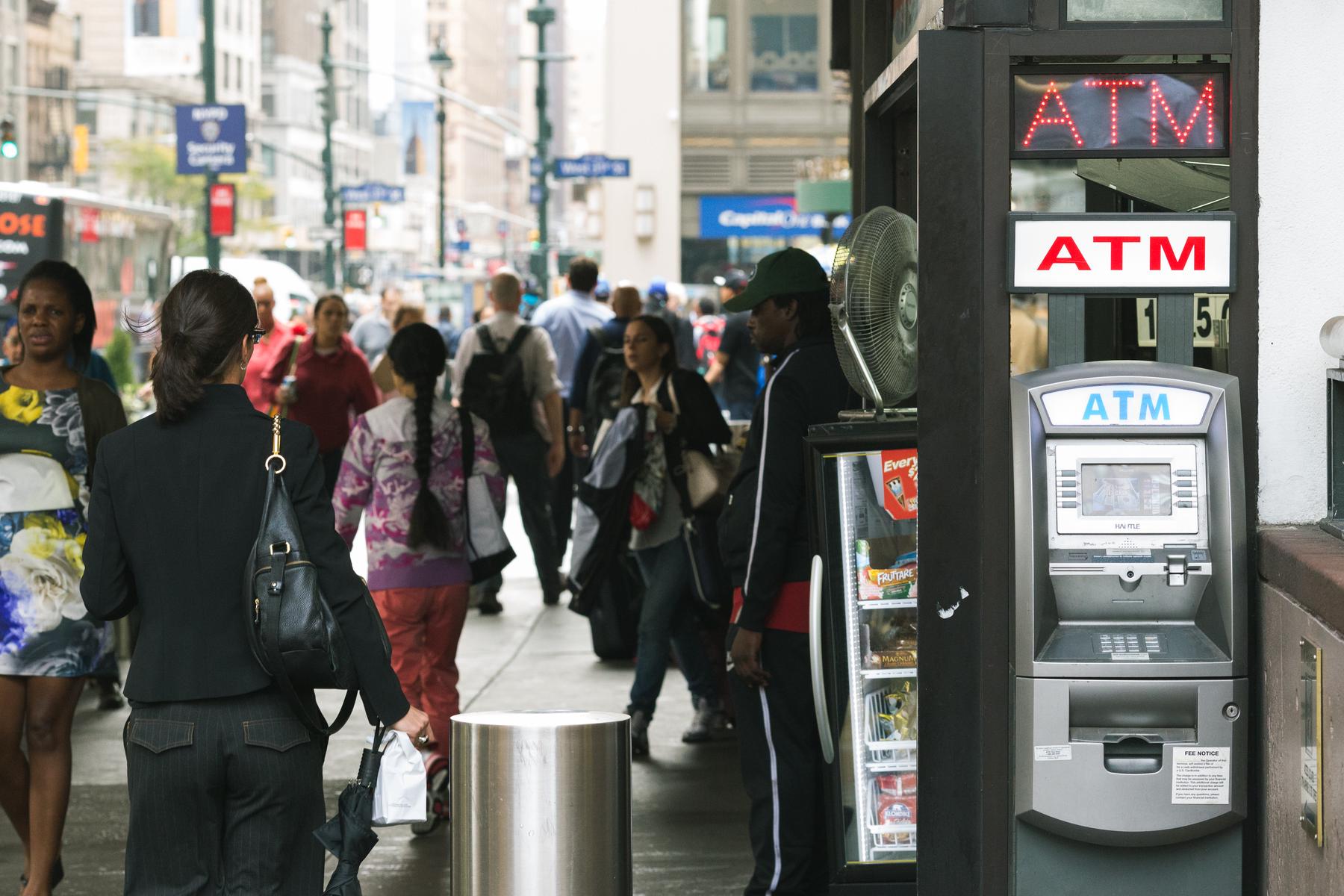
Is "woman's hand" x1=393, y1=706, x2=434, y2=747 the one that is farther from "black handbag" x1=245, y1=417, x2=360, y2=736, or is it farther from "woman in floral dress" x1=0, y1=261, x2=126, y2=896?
"woman in floral dress" x1=0, y1=261, x2=126, y2=896

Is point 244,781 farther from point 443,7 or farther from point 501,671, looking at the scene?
point 443,7

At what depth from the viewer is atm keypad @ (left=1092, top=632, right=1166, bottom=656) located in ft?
12.4

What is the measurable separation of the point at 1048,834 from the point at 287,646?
5.63 feet

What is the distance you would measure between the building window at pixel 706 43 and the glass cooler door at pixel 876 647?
112 feet

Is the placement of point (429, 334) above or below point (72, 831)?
above

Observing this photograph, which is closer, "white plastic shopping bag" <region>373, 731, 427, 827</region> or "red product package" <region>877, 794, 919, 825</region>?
"white plastic shopping bag" <region>373, 731, 427, 827</region>

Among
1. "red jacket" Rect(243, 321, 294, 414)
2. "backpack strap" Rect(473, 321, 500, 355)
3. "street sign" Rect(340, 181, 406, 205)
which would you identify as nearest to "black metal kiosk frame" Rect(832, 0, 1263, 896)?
"backpack strap" Rect(473, 321, 500, 355)

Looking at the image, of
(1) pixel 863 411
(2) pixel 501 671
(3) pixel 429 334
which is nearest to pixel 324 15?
(2) pixel 501 671

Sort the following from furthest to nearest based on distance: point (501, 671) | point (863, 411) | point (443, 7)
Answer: point (443, 7) < point (501, 671) < point (863, 411)

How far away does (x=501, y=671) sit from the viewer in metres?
9.67

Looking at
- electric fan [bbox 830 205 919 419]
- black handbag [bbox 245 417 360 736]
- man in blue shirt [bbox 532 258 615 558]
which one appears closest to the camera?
black handbag [bbox 245 417 360 736]

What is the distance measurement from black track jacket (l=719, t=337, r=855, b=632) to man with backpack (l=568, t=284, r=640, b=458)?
16.9 ft

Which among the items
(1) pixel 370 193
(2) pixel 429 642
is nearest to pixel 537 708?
(2) pixel 429 642

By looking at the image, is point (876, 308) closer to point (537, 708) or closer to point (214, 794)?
point (214, 794)
